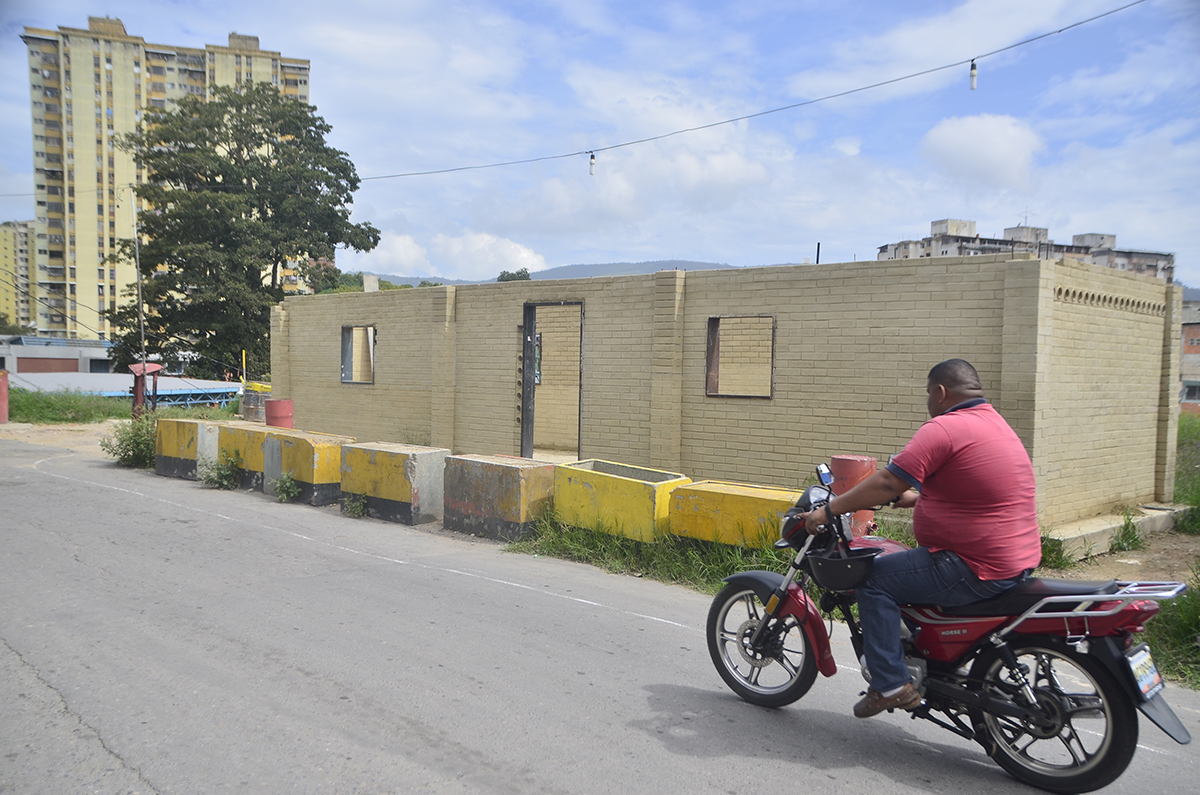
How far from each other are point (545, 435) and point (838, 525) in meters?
15.4

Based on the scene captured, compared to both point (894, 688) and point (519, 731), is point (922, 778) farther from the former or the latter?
point (519, 731)

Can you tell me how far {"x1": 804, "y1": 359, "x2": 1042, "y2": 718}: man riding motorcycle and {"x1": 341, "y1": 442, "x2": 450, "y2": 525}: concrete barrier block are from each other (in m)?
7.35

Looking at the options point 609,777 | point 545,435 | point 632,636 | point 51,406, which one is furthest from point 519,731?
point 51,406

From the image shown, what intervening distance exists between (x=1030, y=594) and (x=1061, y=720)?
1.80 ft

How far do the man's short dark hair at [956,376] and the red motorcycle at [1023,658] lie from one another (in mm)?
744

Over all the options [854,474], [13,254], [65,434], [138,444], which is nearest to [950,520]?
[854,474]

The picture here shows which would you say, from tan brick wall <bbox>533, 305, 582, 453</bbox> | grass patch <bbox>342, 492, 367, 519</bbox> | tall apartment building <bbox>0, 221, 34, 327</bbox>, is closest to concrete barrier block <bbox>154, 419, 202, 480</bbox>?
grass patch <bbox>342, 492, 367, 519</bbox>

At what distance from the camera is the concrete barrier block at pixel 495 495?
915 centimetres

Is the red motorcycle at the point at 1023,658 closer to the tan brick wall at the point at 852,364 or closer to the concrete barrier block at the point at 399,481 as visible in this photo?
the tan brick wall at the point at 852,364

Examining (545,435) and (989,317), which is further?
(545,435)

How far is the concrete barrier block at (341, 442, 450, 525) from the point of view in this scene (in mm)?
10281

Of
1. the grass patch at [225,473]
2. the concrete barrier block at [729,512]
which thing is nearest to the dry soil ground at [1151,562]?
the concrete barrier block at [729,512]

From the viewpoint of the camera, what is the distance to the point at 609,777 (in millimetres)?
3633

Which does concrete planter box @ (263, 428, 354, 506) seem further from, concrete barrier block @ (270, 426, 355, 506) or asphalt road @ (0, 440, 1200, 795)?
asphalt road @ (0, 440, 1200, 795)
